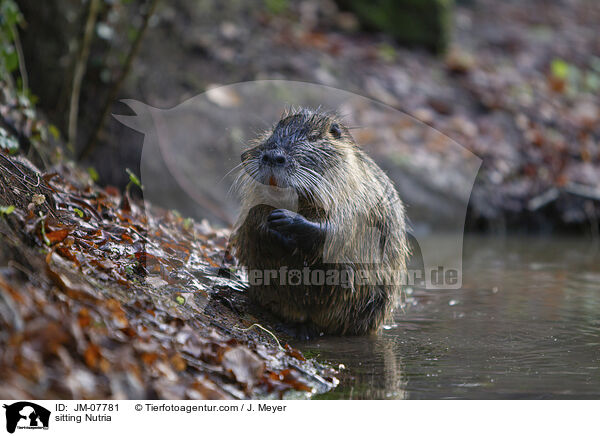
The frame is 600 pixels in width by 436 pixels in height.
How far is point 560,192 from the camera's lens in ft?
28.5

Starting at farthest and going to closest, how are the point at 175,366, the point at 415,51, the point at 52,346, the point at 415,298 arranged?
the point at 415,51
the point at 415,298
the point at 175,366
the point at 52,346

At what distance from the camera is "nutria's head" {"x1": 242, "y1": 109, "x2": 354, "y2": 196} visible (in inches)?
145

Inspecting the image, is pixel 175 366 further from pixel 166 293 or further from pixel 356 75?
pixel 356 75

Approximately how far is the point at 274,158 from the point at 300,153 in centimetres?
22

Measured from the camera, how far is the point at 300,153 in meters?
3.78

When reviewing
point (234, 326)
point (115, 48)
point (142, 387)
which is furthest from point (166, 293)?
point (115, 48)

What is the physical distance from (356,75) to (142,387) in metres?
8.38

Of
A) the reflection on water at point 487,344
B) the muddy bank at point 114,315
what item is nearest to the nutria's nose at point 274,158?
the muddy bank at point 114,315
